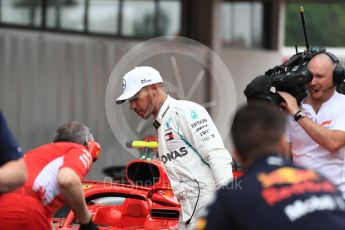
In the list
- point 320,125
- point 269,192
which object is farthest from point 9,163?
point 320,125

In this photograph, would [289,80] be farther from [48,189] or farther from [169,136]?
[48,189]

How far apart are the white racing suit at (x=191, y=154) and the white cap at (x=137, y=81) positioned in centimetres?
21

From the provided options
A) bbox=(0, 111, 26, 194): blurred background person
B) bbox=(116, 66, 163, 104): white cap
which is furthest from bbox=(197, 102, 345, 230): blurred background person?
bbox=(116, 66, 163, 104): white cap

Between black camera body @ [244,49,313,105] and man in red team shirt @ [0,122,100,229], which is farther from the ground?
black camera body @ [244,49,313,105]

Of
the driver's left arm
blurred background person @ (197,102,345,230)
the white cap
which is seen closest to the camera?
blurred background person @ (197,102,345,230)

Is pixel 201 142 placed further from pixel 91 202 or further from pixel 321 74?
pixel 91 202

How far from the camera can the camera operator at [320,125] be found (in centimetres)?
443

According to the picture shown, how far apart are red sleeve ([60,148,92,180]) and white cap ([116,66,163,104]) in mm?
785

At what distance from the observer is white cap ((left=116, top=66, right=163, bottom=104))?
4.62 metres

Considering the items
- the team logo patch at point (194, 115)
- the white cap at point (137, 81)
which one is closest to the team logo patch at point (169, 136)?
the team logo patch at point (194, 115)

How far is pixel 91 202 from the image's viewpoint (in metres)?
6.16

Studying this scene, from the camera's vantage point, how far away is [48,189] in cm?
377

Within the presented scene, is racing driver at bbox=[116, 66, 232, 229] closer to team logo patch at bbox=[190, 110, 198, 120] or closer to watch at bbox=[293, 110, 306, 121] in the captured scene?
team logo patch at bbox=[190, 110, 198, 120]

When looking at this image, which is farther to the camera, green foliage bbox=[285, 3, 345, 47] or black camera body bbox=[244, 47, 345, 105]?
green foliage bbox=[285, 3, 345, 47]
